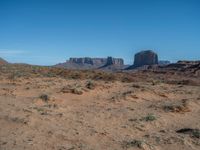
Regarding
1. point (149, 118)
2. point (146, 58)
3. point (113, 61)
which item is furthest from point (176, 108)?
point (113, 61)

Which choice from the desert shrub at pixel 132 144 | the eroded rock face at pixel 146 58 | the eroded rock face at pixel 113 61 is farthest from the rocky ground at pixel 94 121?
the eroded rock face at pixel 113 61

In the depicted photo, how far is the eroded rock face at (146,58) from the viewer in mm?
153125

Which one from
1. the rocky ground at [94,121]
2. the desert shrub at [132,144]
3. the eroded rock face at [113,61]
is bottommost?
the desert shrub at [132,144]

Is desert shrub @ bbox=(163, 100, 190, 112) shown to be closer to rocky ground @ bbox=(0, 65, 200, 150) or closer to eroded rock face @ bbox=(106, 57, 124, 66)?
rocky ground @ bbox=(0, 65, 200, 150)

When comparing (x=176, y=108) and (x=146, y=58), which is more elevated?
(x=146, y=58)

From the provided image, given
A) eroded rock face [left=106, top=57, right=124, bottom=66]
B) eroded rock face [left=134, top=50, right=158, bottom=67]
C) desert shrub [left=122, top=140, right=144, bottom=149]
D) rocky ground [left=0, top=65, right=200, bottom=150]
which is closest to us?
desert shrub [left=122, top=140, right=144, bottom=149]

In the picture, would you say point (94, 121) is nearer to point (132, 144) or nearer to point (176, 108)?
point (132, 144)

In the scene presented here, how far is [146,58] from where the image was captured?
156 meters

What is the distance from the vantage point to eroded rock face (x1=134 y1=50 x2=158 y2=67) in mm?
153125

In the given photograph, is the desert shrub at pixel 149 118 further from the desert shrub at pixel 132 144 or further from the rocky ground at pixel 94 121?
the desert shrub at pixel 132 144

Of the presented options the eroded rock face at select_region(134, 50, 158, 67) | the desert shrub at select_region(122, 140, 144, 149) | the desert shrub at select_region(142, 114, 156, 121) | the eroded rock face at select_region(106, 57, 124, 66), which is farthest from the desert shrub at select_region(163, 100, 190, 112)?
the eroded rock face at select_region(106, 57, 124, 66)

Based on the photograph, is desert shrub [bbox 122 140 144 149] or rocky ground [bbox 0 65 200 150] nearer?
desert shrub [bbox 122 140 144 149]

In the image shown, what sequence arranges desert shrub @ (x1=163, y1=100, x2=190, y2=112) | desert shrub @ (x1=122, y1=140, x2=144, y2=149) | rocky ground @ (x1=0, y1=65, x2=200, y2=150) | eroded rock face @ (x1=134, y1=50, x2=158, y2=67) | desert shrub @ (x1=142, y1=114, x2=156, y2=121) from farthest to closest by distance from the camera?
eroded rock face @ (x1=134, y1=50, x2=158, y2=67)
desert shrub @ (x1=163, y1=100, x2=190, y2=112)
desert shrub @ (x1=142, y1=114, x2=156, y2=121)
rocky ground @ (x1=0, y1=65, x2=200, y2=150)
desert shrub @ (x1=122, y1=140, x2=144, y2=149)

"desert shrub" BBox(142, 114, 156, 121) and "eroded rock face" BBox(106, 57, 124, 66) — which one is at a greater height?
"eroded rock face" BBox(106, 57, 124, 66)
